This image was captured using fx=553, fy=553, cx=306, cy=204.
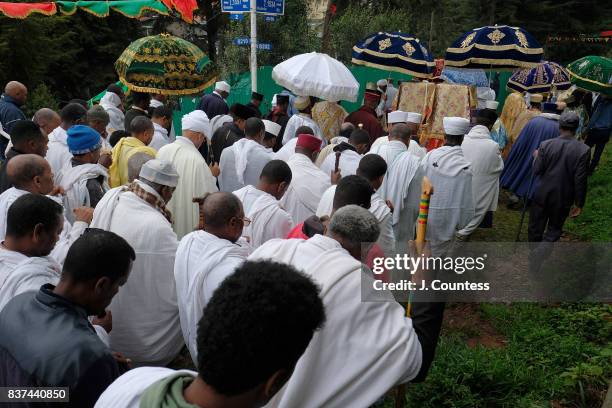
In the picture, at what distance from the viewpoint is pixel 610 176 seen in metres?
12.5

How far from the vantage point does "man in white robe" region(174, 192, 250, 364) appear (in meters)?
3.35

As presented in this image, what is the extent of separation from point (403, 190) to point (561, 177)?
2107 millimetres

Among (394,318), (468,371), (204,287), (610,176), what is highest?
(394,318)

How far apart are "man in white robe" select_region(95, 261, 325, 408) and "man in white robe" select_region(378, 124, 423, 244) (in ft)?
14.3

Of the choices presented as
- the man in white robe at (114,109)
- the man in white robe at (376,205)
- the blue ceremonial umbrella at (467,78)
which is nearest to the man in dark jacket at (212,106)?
the man in white robe at (114,109)

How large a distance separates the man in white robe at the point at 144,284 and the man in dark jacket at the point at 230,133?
423 cm

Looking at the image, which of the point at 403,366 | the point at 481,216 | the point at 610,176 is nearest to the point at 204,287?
the point at 403,366

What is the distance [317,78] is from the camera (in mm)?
7914

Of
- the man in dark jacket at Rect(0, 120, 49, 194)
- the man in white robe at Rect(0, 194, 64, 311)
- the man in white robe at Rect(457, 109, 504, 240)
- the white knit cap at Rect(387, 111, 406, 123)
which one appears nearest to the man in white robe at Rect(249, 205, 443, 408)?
the man in white robe at Rect(0, 194, 64, 311)

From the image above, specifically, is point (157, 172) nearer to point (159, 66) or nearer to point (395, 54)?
point (159, 66)

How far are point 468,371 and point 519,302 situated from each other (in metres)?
2.38

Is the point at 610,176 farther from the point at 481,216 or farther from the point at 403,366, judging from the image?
the point at 403,366

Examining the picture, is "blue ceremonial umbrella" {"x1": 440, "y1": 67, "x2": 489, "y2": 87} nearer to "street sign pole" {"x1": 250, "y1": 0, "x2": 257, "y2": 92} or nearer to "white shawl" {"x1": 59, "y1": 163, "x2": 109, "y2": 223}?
"street sign pole" {"x1": 250, "y1": 0, "x2": 257, "y2": 92}

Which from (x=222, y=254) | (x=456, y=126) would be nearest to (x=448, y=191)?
(x=456, y=126)
